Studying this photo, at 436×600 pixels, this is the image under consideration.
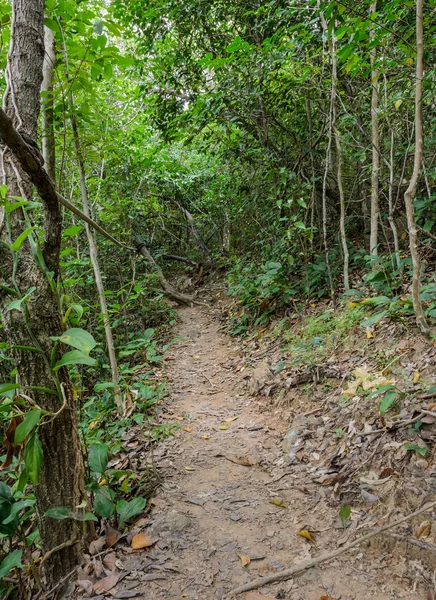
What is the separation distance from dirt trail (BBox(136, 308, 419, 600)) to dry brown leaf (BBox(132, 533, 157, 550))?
0.05 m

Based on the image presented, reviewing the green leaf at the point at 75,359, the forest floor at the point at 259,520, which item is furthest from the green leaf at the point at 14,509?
the green leaf at the point at 75,359

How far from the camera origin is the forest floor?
183 cm

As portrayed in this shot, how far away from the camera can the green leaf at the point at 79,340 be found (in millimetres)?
1608

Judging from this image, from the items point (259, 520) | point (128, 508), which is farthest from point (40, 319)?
point (259, 520)

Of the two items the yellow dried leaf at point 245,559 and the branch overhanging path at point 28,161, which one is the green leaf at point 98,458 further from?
the branch overhanging path at point 28,161

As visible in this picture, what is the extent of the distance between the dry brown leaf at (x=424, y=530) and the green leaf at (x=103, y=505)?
169cm

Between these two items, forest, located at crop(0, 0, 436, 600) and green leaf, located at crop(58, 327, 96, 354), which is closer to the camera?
green leaf, located at crop(58, 327, 96, 354)

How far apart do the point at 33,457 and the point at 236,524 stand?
135 cm

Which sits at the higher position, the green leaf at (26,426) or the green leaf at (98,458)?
the green leaf at (26,426)

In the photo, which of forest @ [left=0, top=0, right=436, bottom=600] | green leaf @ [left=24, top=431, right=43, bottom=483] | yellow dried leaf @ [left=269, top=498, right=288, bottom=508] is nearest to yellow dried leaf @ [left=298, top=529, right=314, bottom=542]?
forest @ [left=0, top=0, right=436, bottom=600]

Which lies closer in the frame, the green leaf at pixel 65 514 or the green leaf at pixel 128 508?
the green leaf at pixel 65 514

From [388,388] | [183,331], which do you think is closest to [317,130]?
Result: [183,331]

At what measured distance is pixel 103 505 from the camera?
2.22 metres

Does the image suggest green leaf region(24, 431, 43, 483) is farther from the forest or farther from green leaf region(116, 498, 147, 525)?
green leaf region(116, 498, 147, 525)
